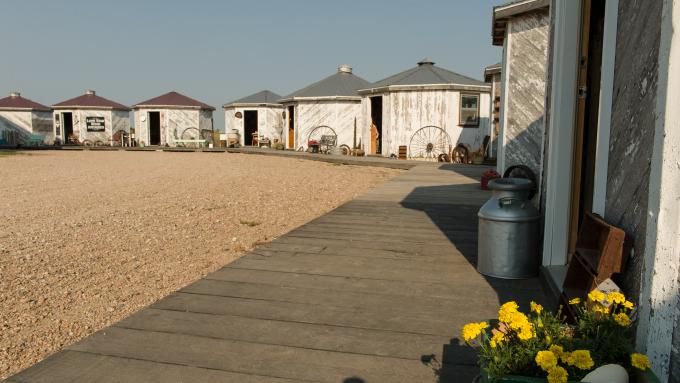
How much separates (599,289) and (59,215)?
7.77m

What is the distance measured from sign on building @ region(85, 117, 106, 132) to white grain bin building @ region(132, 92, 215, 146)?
261cm

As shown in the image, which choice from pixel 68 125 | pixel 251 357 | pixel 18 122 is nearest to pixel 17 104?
pixel 18 122

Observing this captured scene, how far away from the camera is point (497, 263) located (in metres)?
3.57

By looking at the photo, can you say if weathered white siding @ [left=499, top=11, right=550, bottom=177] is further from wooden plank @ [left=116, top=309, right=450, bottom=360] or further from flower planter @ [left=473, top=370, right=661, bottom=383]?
flower planter @ [left=473, top=370, right=661, bottom=383]

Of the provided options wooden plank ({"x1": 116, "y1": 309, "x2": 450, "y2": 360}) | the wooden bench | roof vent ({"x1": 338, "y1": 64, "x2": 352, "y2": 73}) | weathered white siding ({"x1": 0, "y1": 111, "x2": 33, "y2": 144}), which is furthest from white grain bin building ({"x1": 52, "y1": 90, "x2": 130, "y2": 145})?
wooden plank ({"x1": 116, "y1": 309, "x2": 450, "y2": 360})

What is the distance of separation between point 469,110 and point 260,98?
17.3m

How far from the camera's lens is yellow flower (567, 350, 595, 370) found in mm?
1485

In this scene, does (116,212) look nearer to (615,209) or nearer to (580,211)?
(580,211)

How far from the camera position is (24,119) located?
3666cm

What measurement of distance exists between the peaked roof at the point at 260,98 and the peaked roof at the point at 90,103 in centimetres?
886

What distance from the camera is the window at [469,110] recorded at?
62.4ft

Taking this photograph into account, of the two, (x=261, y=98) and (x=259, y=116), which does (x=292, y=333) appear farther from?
(x=261, y=98)

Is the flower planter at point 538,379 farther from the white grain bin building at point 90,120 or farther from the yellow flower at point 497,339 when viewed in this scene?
the white grain bin building at point 90,120

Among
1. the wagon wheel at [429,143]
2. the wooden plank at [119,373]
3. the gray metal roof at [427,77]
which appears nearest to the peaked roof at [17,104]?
the gray metal roof at [427,77]
